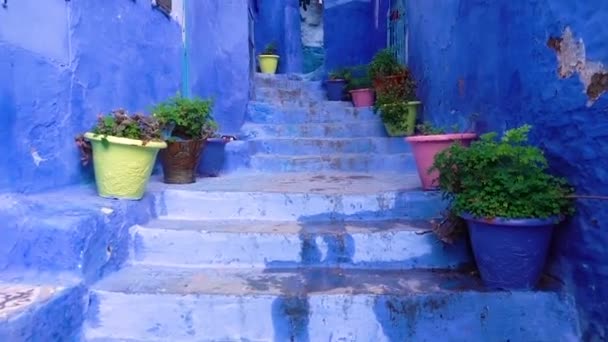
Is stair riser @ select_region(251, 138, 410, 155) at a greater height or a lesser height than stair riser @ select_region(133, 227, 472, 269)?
greater

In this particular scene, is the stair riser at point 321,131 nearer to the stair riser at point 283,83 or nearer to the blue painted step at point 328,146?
the blue painted step at point 328,146

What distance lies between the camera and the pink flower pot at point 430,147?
2693mm

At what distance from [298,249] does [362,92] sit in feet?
10.4

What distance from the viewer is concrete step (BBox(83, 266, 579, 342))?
190cm

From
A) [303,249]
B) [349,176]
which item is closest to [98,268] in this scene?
[303,249]

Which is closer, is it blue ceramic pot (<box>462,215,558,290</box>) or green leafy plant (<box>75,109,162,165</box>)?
blue ceramic pot (<box>462,215,558,290</box>)

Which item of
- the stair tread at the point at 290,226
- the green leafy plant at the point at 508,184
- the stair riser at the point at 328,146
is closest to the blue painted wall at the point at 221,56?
the stair riser at the point at 328,146

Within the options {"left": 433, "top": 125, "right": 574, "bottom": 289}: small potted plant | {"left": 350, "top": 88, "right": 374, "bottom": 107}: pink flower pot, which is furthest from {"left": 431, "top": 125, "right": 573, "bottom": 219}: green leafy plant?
{"left": 350, "top": 88, "right": 374, "bottom": 107}: pink flower pot

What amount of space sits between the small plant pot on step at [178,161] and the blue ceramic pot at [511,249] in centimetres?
181

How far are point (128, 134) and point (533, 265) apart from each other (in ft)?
6.13

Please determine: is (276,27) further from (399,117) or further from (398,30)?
(399,117)

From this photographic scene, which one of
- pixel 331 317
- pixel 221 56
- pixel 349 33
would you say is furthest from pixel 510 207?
pixel 349 33

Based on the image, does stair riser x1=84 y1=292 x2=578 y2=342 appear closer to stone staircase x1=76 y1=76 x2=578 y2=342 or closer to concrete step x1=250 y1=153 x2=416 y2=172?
stone staircase x1=76 y1=76 x2=578 y2=342

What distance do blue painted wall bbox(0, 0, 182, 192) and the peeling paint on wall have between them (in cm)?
219
